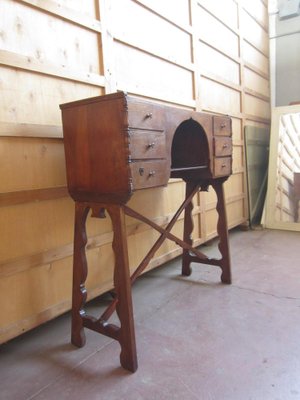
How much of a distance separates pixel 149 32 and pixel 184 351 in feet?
6.45

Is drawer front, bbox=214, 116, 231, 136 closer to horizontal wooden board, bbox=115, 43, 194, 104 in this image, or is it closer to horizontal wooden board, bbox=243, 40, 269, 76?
horizontal wooden board, bbox=115, 43, 194, 104

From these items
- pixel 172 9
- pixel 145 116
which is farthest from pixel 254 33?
pixel 145 116

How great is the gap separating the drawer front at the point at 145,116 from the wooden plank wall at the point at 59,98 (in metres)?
0.50

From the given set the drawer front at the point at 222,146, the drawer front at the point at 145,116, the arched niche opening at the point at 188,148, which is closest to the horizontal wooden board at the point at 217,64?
the arched niche opening at the point at 188,148

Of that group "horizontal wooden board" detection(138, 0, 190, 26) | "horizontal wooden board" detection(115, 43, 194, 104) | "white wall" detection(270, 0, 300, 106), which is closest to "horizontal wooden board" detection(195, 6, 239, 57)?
"horizontal wooden board" detection(138, 0, 190, 26)

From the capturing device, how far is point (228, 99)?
10.6ft

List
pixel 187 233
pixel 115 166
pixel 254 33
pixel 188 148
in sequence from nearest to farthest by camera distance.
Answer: pixel 115 166 → pixel 188 148 → pixel 187 233 → pixel 254 33

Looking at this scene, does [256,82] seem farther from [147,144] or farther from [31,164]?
[31,164]

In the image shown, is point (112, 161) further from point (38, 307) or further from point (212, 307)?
point (212, 307)

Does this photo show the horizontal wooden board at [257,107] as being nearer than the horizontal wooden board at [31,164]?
No

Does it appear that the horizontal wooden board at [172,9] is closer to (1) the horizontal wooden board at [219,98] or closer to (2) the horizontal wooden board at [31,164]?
(1) the horizontal wooden board at [219,98]

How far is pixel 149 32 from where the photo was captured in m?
2.17

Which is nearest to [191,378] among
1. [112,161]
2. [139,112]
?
[112,161]

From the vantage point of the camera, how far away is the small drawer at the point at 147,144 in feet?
4.18
